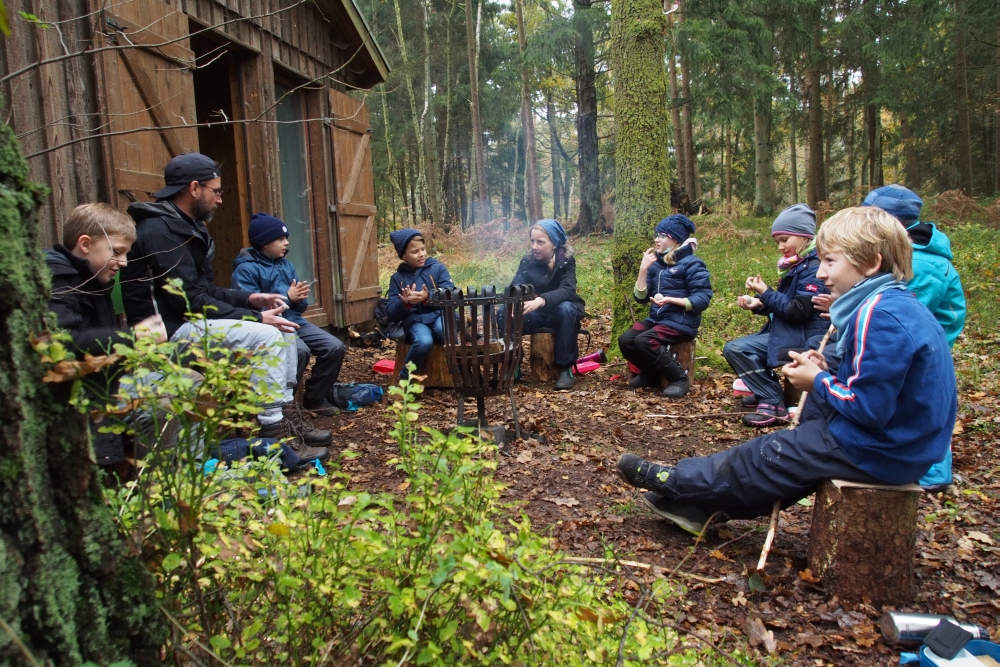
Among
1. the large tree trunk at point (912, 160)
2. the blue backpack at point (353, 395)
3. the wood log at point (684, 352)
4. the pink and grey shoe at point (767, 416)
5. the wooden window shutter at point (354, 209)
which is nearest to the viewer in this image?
the pink and grey shoe at point (767, 416)

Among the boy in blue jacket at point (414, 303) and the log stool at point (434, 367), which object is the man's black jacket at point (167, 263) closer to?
the boy in blue jacket at point (414, 303)

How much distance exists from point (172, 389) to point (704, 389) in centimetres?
566

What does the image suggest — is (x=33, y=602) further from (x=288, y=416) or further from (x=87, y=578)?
(x=288, y=416)

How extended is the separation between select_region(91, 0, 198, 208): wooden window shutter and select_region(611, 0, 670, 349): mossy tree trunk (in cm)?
421

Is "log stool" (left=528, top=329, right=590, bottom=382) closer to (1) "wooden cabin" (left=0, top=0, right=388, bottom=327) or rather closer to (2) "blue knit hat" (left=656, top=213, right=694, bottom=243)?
(2) "blue knit hat" (left=656, top=213, right=694, bottom=243)

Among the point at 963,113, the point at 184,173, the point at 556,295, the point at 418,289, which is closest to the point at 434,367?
the point at 418,289

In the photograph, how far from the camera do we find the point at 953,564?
330 cm

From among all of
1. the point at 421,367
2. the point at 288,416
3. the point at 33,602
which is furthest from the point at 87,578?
the point at 421,367

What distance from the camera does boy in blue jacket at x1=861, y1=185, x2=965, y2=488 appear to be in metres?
3.88

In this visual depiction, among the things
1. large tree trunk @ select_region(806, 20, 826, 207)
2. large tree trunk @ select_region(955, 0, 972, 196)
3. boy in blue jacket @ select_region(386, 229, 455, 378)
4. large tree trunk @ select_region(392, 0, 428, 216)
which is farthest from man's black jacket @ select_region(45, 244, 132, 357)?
large tree trunk @ select_region(955, 0, 972, 196)

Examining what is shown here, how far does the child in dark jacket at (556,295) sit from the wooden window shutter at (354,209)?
2612mm

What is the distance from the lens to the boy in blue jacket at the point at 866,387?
279 cm

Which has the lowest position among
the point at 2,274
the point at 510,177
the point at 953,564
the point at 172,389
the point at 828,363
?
the point at 953,564

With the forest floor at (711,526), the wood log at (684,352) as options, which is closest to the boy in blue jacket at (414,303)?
the forest floor at (711,526)
